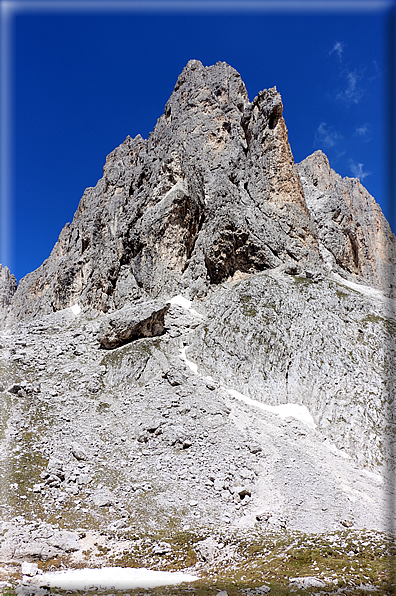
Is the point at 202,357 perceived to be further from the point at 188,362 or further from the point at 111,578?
the point at 111,578

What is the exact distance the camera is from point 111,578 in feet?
39.9

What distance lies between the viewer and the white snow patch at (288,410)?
2700 cm

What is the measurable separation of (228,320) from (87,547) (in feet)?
83.2

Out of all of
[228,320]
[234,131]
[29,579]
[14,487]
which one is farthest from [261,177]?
[29,579]

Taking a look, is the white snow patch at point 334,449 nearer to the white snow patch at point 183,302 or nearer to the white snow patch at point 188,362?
the white snow patch at point 188,362

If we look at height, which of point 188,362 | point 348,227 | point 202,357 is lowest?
point 188,362

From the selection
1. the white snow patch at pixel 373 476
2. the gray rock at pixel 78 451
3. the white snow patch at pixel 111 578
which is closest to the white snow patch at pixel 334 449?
the white snow patch at pixel 373 476

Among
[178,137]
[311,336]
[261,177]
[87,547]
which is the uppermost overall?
[178,137]

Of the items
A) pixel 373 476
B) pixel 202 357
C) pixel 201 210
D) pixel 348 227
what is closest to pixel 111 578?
pixel 373 476

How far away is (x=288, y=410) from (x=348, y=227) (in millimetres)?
43932

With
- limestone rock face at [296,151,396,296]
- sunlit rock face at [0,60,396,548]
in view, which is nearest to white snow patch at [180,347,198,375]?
sunlit rock face at [0,60,396,548]

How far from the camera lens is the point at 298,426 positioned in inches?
1016

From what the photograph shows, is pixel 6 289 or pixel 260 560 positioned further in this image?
pixel 6 289

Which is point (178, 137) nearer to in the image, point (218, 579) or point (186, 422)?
point (186, 422)
